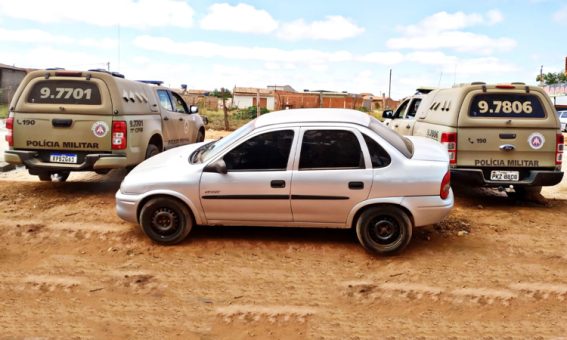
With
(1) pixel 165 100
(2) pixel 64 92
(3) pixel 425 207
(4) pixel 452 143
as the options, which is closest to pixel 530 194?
(4) pixel 452 143

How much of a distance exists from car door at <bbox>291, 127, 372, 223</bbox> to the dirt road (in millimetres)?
457

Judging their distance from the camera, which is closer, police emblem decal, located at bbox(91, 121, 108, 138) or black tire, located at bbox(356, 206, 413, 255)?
black tire, located at bbox(356, 206, 413, 255)

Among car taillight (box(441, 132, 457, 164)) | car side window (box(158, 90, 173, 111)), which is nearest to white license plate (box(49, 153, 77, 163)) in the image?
car side window (box(158, 90, 173, 111))

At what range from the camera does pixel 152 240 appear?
210 inches

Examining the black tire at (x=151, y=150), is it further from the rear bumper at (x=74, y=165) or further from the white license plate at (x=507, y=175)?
the white license plate at (x=507, y=175)

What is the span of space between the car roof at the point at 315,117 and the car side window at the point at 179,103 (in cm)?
500

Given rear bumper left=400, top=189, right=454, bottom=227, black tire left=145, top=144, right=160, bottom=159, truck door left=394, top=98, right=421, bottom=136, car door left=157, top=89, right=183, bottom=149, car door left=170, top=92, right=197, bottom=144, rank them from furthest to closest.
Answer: car door left=170, top=92, right=197, bottom=144 → truck door left=394, top=98, right=421, bottom=136 → car door left=157, top=89, right=183, bottom=149 → black tire left=145, top=144, right=160, bottom=159 → rear bumper left=400, top=189, right=454, bottom=227

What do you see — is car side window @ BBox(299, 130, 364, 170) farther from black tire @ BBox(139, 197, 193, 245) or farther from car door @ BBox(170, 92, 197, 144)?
car door @ BBox(170, 92, 197, 144)

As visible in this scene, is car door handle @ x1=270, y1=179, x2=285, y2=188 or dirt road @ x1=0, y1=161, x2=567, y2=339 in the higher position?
car door handle @ x1=270, y1=179, x2=285, y2=188

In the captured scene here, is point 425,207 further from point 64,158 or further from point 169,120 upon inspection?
→ point 169,120

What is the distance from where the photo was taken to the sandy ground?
11.7ft

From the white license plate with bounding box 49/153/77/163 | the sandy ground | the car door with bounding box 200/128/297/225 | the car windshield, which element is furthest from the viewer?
the white license plate with bounding box 49/153/77/163

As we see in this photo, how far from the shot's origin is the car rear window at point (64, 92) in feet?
23.7

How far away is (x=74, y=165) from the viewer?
23.5 ft
